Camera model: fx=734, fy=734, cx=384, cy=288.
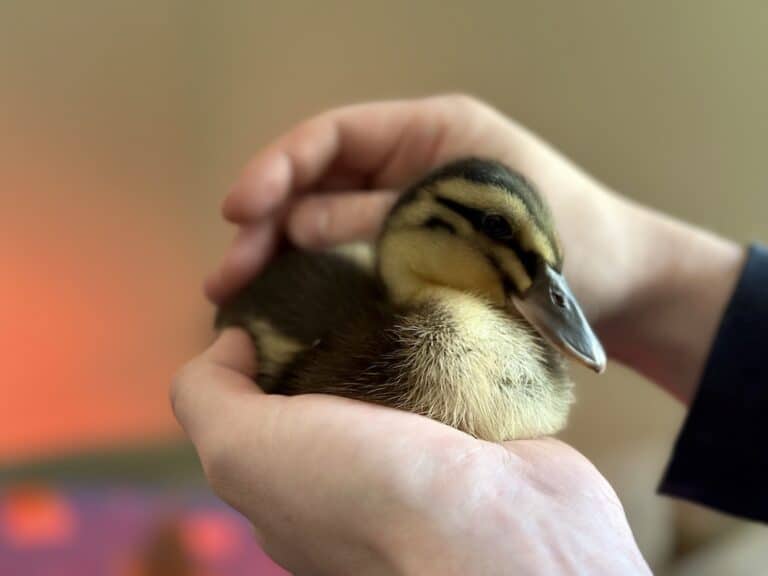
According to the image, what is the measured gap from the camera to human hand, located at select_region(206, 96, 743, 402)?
3.33 ft

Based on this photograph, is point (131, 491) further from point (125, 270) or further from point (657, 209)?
point (657, 209)

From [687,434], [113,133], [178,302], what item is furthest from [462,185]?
[178,302]

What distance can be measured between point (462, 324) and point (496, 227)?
0.10 metres

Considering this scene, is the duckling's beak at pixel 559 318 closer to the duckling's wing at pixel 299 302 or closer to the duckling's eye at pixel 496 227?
the duckling's eye at pixel 496 227

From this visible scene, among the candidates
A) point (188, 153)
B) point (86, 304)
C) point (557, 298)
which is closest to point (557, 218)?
point (557, 298)

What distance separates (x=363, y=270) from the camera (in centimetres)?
93

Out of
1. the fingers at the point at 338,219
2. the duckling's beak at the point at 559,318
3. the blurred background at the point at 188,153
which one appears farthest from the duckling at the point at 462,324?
the blurred background at the point at 188,153

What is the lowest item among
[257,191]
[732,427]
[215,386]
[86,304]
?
[86,304]

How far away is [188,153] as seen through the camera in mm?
1794

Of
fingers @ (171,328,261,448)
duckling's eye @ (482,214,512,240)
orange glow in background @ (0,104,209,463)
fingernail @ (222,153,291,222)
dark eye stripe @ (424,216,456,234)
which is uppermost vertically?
duckling's eye @ (482,214,512,240)

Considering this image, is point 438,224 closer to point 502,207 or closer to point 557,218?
point 502,207

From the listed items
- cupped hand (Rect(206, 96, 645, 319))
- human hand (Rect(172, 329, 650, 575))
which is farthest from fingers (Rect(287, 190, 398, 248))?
human hand (Rect(172, 329, 650, 575))

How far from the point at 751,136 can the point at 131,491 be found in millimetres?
1725

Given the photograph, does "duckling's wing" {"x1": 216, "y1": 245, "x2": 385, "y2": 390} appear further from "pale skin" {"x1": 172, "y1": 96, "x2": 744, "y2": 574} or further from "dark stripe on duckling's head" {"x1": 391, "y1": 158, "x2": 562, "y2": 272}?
"dark stripe on duckling's head" {"x1": 391, "y1": 158, "x2": 562, "y2": 272}
